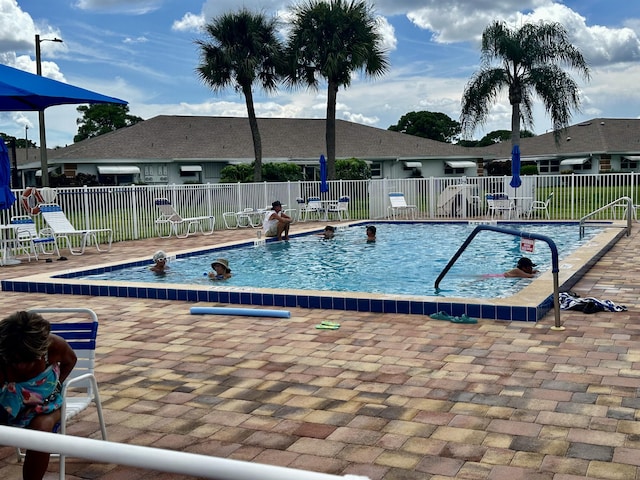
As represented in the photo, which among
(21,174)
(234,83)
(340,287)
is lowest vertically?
(340,287)

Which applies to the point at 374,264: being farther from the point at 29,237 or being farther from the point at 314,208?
the point at 314,208

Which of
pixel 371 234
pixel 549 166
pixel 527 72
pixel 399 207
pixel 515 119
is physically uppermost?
pixel 527 72

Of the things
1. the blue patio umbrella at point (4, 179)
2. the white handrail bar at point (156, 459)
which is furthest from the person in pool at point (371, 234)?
the white handrail bar at point (156, 459)

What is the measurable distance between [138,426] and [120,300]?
4.50 m

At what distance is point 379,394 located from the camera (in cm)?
448

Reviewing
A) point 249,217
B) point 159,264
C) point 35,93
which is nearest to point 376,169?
point 249,217

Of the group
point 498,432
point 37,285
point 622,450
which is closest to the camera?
point 622,450

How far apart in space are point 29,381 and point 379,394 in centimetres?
222

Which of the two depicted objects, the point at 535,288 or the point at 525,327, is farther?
the point at 535,288

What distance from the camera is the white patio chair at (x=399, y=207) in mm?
21203

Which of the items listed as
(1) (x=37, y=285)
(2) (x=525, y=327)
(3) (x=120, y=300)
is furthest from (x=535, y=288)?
(1) (x=37, y=285)

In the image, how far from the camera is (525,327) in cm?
625

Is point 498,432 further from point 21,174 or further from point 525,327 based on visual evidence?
point 21,174

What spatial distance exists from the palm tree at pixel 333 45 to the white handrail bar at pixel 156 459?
26014mm
